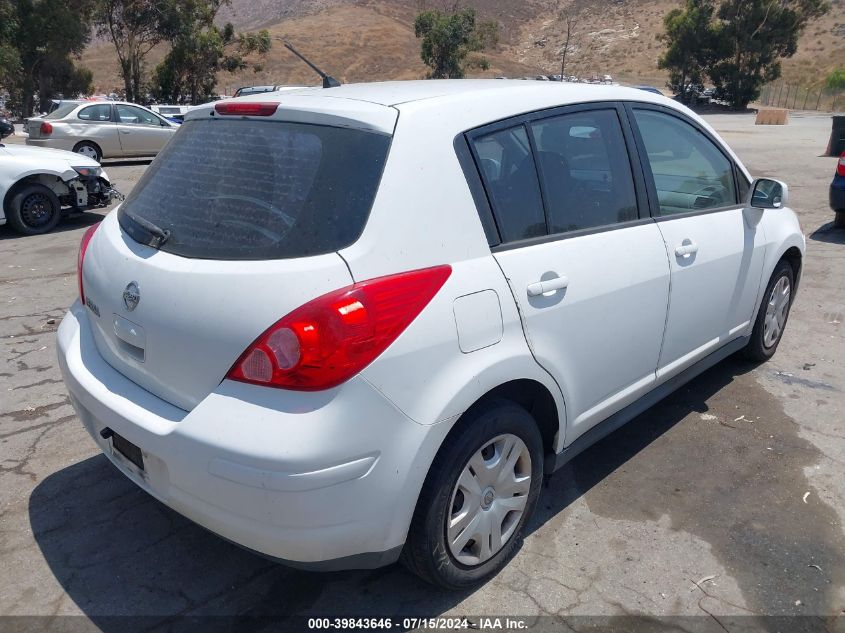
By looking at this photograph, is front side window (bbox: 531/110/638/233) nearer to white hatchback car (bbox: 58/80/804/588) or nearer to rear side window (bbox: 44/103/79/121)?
white hatchback car (bbox: 58/80/804/588)

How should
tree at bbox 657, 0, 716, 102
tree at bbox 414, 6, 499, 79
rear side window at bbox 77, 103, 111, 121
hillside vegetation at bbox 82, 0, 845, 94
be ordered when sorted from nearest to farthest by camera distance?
rear side window at bbox 77, 103, 111, 121 → tree at bbox 414, 6, 499, 79 → tree at bbox 657, 0, 716, 102 → hillside vegetation at bbox 82, 0, 845, 94

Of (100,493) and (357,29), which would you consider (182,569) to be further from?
(357,29)

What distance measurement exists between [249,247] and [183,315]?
0.31 metres

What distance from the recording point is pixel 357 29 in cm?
7825

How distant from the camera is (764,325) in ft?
15.4

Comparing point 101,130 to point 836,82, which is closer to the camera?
point 101,130

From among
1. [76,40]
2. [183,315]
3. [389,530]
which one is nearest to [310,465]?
[389,530]

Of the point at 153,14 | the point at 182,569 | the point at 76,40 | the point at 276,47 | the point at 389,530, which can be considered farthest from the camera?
the point at 276,47

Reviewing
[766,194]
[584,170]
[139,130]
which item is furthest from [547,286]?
[139,130]

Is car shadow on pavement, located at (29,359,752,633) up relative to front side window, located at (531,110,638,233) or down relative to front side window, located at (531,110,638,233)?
down

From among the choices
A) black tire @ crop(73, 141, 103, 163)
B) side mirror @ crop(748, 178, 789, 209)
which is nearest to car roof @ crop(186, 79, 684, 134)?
side mirror @ crop(748, 178, 789, 209)

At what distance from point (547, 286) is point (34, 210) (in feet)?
27.7

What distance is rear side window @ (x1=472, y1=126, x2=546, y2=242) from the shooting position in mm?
2662

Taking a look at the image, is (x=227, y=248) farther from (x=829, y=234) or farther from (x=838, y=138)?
(x=838, y=138)
